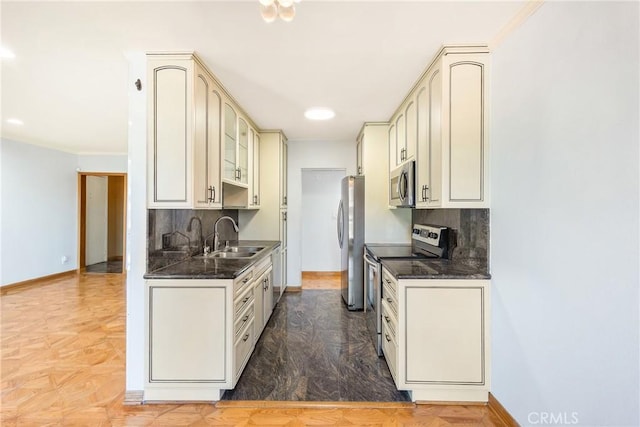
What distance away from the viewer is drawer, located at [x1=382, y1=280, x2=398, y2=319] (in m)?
2.05

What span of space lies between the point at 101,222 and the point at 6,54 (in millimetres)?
5801

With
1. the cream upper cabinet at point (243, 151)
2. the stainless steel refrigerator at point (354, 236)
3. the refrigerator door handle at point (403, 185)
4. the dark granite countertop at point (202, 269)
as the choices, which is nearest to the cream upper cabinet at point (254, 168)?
the cream upper cabinet at point (243, 151)

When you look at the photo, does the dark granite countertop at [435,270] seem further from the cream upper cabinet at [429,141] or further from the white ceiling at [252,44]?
the white ceiling at [252,44]

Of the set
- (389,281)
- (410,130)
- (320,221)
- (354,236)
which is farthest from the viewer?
(320,221)

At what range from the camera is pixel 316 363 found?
8.14ft

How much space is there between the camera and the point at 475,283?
6.26 ft

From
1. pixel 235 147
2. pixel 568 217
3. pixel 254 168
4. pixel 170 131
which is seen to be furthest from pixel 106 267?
pixel 568 217

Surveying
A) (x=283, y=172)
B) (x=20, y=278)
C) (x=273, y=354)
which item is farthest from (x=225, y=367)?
(x=20, y=278)

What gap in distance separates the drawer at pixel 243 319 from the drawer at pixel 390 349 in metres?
1.16

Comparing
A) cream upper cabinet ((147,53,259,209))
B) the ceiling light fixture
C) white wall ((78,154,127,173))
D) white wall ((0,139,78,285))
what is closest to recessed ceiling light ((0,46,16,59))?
cream upper cabinet ((147,53,259,209))

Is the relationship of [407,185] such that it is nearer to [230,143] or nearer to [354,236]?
[354,236]

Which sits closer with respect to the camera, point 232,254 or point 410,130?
point 410,130

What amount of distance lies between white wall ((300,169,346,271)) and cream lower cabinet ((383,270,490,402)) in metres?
3.89

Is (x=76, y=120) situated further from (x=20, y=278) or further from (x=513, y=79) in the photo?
(x=513, y=79)
